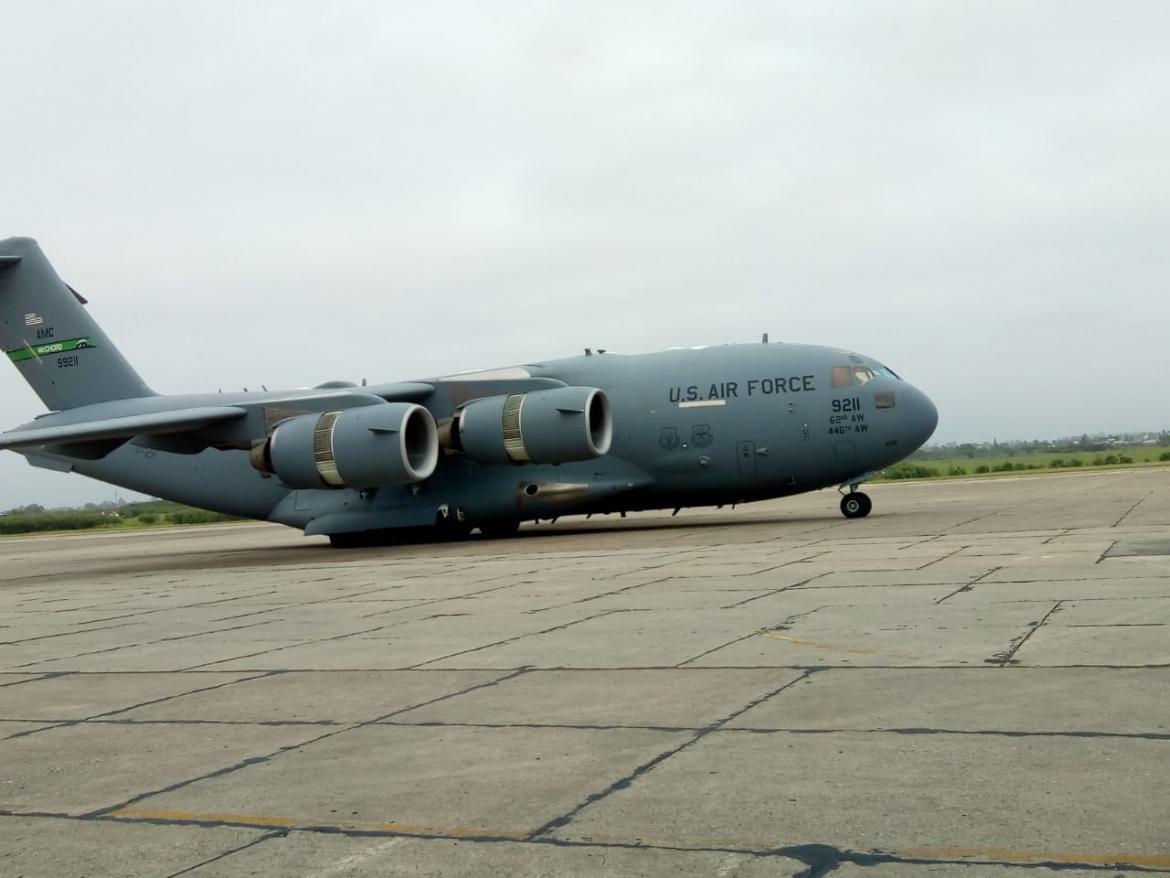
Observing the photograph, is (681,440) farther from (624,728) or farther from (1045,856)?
(1045,856)

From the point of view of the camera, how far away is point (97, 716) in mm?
6824

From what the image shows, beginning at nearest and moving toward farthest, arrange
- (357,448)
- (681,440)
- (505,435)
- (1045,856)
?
(1045,856) < (357,448) < (505,435) < (681,440)

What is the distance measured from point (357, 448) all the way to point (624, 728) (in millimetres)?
15842

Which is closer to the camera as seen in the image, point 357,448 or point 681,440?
point 357,448

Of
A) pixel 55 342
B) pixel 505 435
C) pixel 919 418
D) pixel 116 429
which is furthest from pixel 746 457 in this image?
pixel 55 342

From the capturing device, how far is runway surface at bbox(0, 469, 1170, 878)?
4.04 m

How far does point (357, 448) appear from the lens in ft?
69.0

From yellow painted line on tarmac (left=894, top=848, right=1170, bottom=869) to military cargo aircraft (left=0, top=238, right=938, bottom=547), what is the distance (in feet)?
57.4

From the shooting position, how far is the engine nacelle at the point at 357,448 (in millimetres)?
21000

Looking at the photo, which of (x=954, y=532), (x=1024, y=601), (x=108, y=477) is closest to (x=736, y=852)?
(x=1024, y=601)

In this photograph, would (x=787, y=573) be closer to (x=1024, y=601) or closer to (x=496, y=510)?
(x=1024, y=601)

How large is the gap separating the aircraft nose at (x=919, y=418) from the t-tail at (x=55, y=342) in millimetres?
15492

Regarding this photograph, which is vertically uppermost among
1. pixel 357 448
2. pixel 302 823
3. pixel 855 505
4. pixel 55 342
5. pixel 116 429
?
pixel 55 342

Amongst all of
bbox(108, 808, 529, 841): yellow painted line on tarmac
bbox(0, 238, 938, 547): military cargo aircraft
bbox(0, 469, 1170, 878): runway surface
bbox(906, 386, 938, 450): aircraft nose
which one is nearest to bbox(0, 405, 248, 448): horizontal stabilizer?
bbox(0, 238, 938, 547): military cargo aircraft
